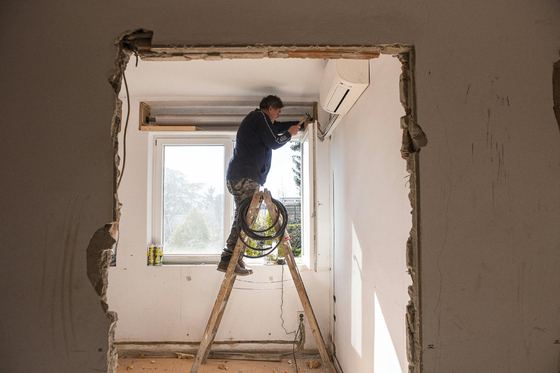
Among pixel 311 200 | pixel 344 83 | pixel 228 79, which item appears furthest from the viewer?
pixel 311 200

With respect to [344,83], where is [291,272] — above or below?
below

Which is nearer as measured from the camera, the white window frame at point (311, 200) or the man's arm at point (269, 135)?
the man's arm at point (269, 135)

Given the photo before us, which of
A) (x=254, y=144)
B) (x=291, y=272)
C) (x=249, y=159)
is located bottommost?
(x=291, y=272)

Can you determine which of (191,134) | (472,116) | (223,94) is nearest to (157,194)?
(191,134)

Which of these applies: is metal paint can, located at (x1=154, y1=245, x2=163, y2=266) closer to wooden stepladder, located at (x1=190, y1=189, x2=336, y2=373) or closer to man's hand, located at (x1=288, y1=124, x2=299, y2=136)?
wooden stepladder, located at (x1=190, y1=189, x2=336, y2=373)

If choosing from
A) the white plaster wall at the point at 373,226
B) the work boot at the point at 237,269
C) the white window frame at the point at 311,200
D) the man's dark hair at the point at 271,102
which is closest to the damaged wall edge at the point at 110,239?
the white plaster wall at the point at 373,226

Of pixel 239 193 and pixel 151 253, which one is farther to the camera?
pixel 151 253

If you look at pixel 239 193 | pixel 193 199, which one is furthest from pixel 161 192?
pixel 239 193

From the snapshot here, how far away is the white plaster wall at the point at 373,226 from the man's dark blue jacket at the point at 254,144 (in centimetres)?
59

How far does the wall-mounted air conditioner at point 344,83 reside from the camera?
1924 millimetres

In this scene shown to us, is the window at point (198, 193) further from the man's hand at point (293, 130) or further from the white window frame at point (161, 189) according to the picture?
the man's hand at point (293, 130)

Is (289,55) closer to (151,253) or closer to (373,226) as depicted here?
(373,226)

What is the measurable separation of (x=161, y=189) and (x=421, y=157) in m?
2.82

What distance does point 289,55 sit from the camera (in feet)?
3.60
